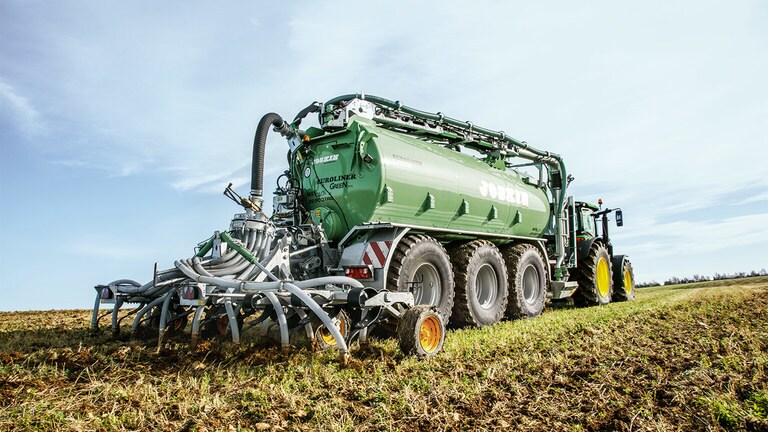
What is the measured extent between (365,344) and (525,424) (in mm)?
2644

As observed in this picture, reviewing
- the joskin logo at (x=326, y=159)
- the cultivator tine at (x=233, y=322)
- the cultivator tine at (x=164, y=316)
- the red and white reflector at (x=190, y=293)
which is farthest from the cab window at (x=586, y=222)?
the red and white reflector at (x=190, y=293)

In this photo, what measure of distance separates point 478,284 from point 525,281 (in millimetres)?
2023

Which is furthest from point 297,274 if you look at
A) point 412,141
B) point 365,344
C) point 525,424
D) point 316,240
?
point 525,424

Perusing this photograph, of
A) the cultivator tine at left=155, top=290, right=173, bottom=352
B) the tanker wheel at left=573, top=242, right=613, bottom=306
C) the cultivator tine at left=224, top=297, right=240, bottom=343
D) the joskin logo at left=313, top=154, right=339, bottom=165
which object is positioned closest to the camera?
the cultivator tine at left=224, top=297, right=240, bottom=343

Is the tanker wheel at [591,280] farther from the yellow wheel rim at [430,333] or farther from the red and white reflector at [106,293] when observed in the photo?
the red and white reflector at [106,293]

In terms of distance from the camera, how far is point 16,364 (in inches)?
194

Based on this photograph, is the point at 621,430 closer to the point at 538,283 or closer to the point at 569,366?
the point at 569,366

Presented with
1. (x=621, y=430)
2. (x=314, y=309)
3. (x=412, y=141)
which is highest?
(x=412, y=141)

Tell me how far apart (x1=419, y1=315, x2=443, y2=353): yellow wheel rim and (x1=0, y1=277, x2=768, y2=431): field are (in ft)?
0.68

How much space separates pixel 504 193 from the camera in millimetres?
9945

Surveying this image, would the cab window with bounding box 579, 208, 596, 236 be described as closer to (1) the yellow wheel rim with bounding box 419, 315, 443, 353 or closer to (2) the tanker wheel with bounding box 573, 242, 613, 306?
(2) the tanker wheel with bounding box 573, 242, 613, 306

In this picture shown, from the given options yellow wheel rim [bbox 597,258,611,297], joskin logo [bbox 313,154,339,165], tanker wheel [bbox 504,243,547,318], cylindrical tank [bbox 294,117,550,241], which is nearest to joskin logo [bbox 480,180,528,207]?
cylindrical tank [bbox 294,117,550,241]

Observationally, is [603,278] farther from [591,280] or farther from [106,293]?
[106,293]

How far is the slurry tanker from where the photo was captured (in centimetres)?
557
